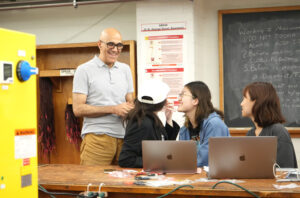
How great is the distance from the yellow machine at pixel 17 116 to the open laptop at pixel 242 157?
103cm

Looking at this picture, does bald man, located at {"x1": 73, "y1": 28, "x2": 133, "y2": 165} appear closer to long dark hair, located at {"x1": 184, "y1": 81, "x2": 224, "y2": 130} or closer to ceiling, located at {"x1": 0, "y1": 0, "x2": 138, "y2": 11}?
long dark hair, located at {"x1": 184, "y1": 81, "x2": 224, "y2": 130}

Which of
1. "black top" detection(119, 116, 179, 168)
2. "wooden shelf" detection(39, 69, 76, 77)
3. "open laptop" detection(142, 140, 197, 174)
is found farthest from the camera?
"wooden shelf" detection(39, 69, 76, 77)

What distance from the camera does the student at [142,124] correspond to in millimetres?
2607

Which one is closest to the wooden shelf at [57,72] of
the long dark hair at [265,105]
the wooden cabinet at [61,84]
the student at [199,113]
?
the wooden cabinet at [61,84]

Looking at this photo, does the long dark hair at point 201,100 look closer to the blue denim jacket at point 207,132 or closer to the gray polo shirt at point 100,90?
the blue denim jacket at point 207,132

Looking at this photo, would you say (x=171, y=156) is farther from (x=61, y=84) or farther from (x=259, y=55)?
(x=61, y=84)

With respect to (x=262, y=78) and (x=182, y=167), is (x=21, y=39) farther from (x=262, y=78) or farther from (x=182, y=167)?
(x=262, y=78)

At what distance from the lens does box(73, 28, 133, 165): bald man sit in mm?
3076

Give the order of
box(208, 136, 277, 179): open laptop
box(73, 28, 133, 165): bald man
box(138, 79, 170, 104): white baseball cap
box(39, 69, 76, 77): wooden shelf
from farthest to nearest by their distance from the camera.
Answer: box(39, 69, 76, 77): wooden shelf, box(73, 28, 133, 165): bald man, box(138, 79, 170, 104): white baseball cap, box(208, 136, 277, 179): open laptop

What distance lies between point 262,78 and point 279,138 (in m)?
1.84

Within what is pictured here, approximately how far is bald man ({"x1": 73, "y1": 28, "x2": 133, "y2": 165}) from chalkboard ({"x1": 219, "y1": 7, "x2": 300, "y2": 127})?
4.99 ft

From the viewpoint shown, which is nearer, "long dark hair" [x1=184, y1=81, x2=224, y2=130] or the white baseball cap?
the white baseball cap

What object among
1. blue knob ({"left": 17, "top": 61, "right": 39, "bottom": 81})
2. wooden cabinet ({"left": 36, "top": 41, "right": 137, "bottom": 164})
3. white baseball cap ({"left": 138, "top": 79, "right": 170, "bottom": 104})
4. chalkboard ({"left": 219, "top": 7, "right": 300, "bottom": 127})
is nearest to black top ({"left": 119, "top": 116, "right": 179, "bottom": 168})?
white baseball cap ({"left": 138, "top": 79, "right": 170, "bottom": 104})

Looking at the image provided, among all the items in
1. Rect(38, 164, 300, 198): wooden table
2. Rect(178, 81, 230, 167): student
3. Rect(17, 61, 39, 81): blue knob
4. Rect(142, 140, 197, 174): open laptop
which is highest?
Rect(17, 61, 39, 81): blue knob
